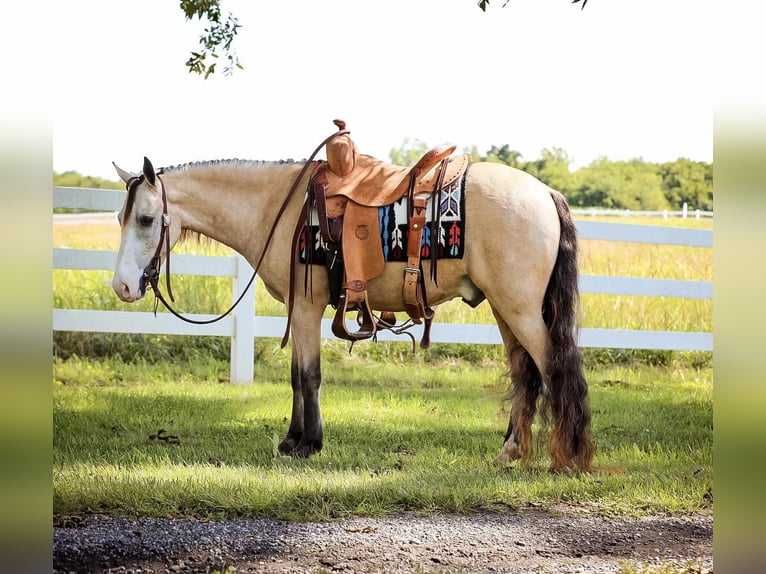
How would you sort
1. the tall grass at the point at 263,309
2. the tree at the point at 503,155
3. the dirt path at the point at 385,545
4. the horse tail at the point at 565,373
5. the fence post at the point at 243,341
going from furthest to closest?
1. the tree at the point at 503,155
2. the tall grass at the point at 263,309
3. the fence post at the point at 243,341
4. the horse tail at the point at 565,373
5. the dirt path at the point at 385,545

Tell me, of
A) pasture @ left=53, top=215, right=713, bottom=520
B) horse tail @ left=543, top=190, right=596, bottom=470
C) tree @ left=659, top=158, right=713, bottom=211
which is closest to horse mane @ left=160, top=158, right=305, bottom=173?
pasture @ left=53, top=215, right=713, bottom=520

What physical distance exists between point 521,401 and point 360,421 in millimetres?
1390

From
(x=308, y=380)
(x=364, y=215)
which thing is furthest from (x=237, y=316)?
(x=364, y=215)

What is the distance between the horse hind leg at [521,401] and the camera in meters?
3.72

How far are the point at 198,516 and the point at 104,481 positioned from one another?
51cm

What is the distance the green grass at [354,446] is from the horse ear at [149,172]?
131cm

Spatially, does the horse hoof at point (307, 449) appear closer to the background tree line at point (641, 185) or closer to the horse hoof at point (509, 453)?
the horse hoof at point (509, 453)

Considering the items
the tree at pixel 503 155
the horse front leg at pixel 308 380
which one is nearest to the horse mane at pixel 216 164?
A: the horse front leg at pixel 308 380

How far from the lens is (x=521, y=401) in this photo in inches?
147

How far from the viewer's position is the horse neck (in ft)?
13.2
